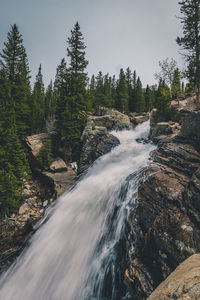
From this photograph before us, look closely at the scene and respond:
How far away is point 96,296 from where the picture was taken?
654 cm

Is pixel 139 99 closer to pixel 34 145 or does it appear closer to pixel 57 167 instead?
pixel 34 145

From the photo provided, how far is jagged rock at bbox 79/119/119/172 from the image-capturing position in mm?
20125

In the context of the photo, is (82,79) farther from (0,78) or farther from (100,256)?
(100,256)

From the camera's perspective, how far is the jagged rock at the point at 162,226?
5.03m

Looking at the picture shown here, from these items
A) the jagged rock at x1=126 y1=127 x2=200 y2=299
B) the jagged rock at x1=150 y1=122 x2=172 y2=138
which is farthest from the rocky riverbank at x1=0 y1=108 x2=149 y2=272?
A: the jagged rock at x1=126 y1=127 x2=200 y2=299

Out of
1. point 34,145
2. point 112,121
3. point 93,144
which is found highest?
point 112,121

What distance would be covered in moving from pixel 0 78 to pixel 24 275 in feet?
84.6

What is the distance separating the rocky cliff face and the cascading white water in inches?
51.1

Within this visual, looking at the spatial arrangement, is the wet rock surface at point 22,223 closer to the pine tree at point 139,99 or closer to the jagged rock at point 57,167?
the jagged rock at point 57,167

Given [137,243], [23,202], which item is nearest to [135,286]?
[137,243]

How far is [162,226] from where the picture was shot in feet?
19.0

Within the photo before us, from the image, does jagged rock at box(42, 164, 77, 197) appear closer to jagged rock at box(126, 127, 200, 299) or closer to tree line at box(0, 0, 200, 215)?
tree line at box(0, 0, 200, 215)

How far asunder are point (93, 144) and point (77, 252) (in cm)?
1376

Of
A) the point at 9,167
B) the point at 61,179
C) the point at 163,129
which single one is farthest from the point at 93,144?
the point at 9,167
